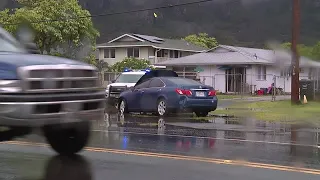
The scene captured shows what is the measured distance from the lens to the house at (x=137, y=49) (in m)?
57.9

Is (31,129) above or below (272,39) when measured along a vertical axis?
below

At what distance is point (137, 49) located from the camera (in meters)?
58.7

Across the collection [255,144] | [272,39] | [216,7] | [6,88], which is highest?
[216,7]

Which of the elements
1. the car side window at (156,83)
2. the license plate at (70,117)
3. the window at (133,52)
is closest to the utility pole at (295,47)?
the car side window at (156,83)

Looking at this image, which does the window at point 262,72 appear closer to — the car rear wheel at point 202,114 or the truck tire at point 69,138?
the car rear wheel at point 202,114

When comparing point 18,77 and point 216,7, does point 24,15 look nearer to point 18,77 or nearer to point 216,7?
point 216,7

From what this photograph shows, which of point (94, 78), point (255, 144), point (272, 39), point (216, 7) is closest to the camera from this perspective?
point (94, 78)

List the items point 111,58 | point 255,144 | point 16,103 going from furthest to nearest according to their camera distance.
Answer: point 111,58
point 255,144
point 16,103

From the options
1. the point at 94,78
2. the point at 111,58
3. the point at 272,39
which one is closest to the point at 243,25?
the point at 272,39

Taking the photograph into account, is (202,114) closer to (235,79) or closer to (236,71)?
(235,79)

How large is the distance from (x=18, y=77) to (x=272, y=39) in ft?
55.6

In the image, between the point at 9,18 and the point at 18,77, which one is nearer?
the point at 18,77

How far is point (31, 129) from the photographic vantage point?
706 cm

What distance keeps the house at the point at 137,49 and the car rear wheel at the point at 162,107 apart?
39093 millimetres
